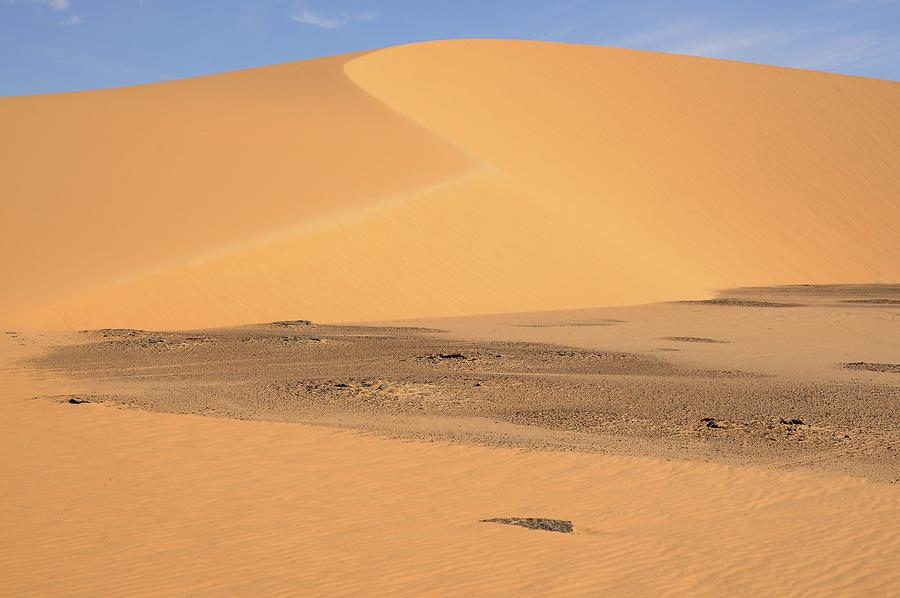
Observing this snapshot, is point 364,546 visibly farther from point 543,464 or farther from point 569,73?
point 569,73

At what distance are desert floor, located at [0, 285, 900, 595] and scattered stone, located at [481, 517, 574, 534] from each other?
0.31ft

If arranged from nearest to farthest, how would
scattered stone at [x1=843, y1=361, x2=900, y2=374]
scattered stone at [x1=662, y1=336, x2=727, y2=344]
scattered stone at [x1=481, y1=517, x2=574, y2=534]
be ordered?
scattered stone at [x1=481, y1=517, x2=574, y2=534], scattered stone at [x1=843, y1=361, x2=900, y2=374], scattered stone at [x1=662, y1=336, x2=727, y2=344]

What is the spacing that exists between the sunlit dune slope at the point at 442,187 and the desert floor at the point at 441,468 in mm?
5674

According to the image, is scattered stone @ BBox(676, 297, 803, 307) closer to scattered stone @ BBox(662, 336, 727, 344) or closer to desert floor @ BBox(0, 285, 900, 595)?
scattered stone @ BBox(662, 336, 727, 344)

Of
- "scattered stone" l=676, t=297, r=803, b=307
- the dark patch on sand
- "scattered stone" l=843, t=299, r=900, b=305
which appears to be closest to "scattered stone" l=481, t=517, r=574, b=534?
the dark patch on sand

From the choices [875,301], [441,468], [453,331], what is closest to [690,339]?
[453,331]

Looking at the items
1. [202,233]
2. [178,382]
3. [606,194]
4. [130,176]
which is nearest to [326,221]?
[202,233]

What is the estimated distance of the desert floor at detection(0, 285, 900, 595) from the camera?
589 centimetres

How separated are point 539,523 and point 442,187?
23033 mm

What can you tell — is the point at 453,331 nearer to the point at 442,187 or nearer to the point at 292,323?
the point at 292,323

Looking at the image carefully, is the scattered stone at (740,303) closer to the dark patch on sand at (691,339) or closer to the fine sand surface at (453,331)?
the fine sand surface at (453,331)

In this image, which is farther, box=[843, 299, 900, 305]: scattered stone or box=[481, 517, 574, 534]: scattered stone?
box=[843, 299, 900, 305]: scattered stone

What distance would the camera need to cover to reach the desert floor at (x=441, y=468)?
589 centimetres

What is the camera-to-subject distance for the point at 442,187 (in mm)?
29375
